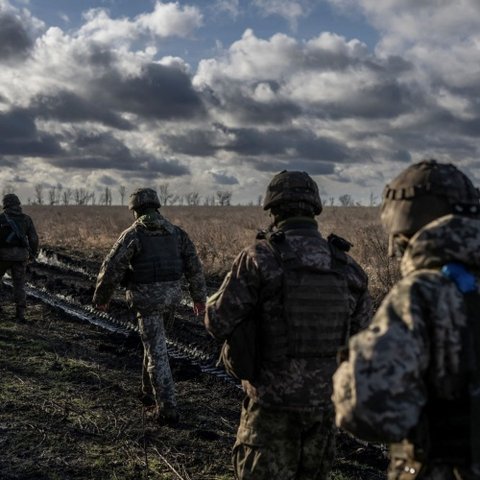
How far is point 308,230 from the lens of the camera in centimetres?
370

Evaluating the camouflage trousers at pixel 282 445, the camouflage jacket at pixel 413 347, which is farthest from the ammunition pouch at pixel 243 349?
the camouflage jacket at pixel 413 347

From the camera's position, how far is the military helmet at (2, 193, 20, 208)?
10.9 m

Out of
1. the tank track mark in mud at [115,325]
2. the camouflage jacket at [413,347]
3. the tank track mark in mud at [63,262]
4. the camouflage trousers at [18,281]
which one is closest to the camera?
the camouflage jacket at [413,347]

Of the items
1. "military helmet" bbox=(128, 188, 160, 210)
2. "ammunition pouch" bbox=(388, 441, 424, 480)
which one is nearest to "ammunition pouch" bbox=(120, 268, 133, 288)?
"military helmet" bbox=(128, 188, 160, 210)

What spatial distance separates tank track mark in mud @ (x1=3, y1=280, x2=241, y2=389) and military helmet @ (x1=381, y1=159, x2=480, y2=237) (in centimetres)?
496

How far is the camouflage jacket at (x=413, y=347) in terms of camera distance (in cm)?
220

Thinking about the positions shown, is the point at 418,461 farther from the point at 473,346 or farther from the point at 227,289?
the point at 227,289

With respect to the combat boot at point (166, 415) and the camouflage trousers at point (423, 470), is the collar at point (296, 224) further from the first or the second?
the combat boot at point (166, 415)

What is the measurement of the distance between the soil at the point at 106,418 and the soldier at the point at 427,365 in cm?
293

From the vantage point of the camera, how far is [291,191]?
3.72 metres

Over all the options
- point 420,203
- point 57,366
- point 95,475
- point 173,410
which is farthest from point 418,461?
point 57,366

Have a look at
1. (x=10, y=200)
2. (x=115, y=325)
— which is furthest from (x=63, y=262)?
(x=115, y=325)

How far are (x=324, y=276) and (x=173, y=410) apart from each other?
3.17 meters

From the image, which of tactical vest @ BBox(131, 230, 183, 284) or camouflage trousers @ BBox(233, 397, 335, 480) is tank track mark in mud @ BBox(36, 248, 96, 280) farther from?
camouflage trousers @ BBox(233, 397, 335, 480)
